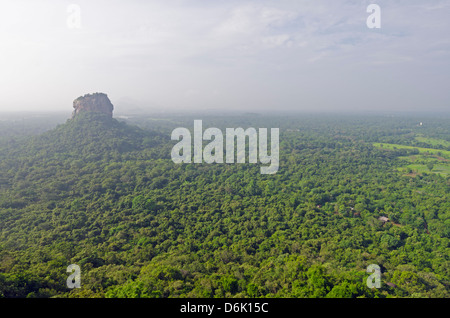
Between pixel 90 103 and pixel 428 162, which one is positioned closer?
pixel 428 162

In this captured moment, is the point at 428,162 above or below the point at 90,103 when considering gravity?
below

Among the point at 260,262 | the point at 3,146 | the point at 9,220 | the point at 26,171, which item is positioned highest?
the point at 3,146

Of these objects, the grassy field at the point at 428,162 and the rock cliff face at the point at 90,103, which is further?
the rock cliff face at the point at 90,103

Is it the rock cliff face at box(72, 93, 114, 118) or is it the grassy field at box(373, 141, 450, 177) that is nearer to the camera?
the grassy field at box(373, 141, 450, 177)

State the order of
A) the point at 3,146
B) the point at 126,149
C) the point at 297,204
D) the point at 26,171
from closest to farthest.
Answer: the point at 297,204 → the point at 26,171 → the point at 3,146 → the point at 126,149

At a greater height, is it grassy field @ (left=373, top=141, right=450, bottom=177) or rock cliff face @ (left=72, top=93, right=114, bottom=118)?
rock cliff face @ (left=72, top=93, right=114, bottom=118)

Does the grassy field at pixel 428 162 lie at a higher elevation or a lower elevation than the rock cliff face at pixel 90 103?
lower

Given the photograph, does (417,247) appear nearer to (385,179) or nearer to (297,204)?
(297,204)

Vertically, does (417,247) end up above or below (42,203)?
below

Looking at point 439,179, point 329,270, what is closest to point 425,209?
point 439,179
